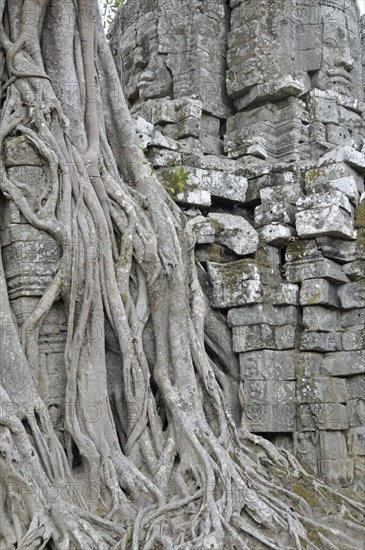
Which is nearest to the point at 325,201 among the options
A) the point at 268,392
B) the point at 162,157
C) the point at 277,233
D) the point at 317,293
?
the point at 277,233

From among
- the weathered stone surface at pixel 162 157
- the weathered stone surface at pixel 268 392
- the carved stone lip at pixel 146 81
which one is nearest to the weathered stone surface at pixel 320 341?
the weathered stone surface at pixel 268 392

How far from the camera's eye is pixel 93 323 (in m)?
6.60

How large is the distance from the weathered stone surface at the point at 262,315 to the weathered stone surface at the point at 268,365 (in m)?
0.27

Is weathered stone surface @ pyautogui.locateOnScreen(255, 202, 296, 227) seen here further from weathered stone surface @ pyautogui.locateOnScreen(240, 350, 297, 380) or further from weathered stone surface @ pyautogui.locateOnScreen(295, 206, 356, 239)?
weathered stone surface @ pyautogui.locateOnScreen(240, 350, 297, 380)

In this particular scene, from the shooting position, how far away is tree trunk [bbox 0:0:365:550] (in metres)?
5.84

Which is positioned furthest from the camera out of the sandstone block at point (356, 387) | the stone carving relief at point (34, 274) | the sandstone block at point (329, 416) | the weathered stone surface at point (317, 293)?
the weathered stone surface at point (317, 293)

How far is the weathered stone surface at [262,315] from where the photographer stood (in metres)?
7.89

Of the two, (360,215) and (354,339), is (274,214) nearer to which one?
(360,215)

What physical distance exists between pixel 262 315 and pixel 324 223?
3.24 feet

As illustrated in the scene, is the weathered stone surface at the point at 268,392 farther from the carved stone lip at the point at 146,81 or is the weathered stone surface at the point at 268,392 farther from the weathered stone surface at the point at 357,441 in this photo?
the carved stone lip at the point at 146,81

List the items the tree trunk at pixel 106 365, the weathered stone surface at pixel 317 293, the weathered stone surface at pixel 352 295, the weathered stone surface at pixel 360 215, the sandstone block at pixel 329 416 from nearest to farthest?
the tree trunk at pixel 106 365
the sandstone block at pixel 329 416
the weathered stone surface at pixel 317 293
the weathered stone surface at pixel 352 295
the weathered stone surface at pixel 360 215

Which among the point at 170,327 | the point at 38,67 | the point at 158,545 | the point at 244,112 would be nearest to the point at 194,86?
the point at 244,112

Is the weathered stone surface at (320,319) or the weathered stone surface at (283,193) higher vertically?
the weathered stone surface at (283,193)

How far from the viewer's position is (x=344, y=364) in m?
7.80
